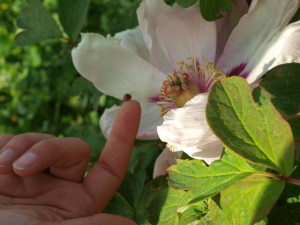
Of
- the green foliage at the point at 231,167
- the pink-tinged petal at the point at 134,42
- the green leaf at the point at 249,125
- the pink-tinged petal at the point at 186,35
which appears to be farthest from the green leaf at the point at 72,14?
the green leaf at the point at 249,125

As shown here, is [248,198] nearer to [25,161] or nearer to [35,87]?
[25,161]

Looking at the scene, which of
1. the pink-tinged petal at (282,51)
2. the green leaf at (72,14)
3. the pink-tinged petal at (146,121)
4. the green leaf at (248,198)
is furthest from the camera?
the green leaf at (72,14)

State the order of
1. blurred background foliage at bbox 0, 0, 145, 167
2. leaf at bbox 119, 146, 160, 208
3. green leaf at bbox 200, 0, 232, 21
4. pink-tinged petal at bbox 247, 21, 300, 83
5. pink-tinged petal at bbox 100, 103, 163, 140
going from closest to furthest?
1. pink-tinged petal at bbox 247, 21, 300, 83
2. green leaf at bbox 200, 0, 232, 21
3. pink-tinged petal at bbox 100, 103, 163, 140
4. leaf at bbox 119, 146, 160, 208
5. blurred background foliage at bbox 0, 0, 145, 167

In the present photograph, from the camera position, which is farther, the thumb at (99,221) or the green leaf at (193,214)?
the thumb at (99,221)

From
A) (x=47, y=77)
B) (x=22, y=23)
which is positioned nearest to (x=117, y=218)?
(x=22, y=23)

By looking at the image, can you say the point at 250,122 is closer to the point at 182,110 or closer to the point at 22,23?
the point at 182,110

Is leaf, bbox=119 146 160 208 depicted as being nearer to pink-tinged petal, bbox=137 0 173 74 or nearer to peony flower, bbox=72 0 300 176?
peony flower, bbox=72 0 300 176

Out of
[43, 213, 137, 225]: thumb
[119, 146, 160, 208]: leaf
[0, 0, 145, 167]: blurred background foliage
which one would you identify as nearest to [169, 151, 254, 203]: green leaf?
[43, 213, 137, 225]: thumb

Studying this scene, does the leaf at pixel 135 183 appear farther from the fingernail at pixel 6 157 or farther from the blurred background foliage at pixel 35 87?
the blurred background foliage at pixel 35 87
